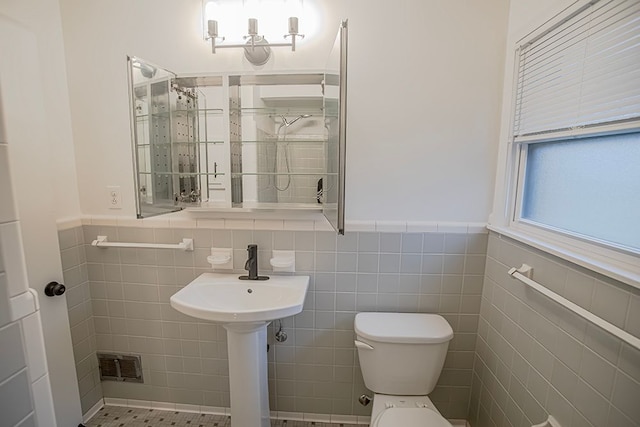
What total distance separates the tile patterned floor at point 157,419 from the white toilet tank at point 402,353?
56 centimetres

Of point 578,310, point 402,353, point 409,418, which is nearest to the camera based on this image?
point 578,310

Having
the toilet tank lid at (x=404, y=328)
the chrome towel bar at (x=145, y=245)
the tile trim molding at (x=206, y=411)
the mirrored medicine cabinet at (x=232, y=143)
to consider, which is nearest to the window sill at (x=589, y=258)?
the toilet tank lid at (x=404, y=328)

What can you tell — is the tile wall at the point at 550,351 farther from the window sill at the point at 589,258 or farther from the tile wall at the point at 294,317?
the tile wall at the point at 294,317

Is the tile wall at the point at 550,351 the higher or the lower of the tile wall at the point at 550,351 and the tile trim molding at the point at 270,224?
the lower

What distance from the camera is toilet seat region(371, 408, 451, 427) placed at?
50.3 inches

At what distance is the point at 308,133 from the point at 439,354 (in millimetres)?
1296

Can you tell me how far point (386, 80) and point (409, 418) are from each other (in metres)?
1.60

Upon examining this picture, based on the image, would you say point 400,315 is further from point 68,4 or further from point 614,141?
point 68,4

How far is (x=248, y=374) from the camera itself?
1.46m

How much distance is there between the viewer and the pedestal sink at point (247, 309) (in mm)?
1358

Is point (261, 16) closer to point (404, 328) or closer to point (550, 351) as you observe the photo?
point (404, 328)

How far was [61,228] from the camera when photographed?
5.30 feet

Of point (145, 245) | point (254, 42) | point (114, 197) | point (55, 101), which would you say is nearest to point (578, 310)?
point (254, 42)

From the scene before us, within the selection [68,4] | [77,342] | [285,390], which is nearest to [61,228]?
[77,342]
